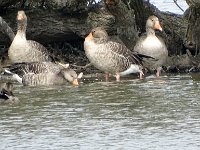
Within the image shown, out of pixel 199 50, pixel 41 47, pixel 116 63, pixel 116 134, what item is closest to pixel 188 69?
pixel 199 50

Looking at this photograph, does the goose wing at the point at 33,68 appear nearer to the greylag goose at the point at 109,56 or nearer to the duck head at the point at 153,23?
the greylag goose at the point at 109,56

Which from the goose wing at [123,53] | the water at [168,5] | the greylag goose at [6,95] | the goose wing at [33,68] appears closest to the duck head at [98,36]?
the goose wing at [123,53]

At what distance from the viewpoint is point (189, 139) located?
9680 mm

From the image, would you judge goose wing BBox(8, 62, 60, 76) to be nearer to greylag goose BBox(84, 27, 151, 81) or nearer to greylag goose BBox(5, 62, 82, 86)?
greylag goose BBox(5, 62, 82, 86)

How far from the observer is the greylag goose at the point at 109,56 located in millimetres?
15984

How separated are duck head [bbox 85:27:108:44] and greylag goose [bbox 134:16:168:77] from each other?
111 centimetres

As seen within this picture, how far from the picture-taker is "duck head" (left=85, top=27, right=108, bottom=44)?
16.0 metres

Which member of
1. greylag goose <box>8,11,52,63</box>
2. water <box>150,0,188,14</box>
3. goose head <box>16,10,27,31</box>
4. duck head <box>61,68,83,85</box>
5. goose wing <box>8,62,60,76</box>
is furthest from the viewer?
water <box>150,0,188,14</box>

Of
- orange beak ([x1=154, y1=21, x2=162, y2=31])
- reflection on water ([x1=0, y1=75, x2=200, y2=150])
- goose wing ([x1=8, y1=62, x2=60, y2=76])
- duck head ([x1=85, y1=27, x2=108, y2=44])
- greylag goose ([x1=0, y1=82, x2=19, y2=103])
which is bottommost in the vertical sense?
reflection on water ([x1=0, y1=75, x2=200, y2=150])

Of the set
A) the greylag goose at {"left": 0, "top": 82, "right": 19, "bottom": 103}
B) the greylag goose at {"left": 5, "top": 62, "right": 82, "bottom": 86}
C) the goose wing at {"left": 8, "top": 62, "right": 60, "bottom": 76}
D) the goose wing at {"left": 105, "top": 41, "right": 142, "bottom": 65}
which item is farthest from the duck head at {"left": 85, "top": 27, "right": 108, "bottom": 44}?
the greylag goose at {"left": 0, "top": 82, "right": 19, "bottom": 103}

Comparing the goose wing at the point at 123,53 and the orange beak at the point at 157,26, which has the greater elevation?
the orange beak at the point at 157,26

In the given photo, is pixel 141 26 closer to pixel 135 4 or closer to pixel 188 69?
pixel 135 4

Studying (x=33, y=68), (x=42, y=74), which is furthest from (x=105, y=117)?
(x=33, y=68)

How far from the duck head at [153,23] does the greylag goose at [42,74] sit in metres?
2.33
